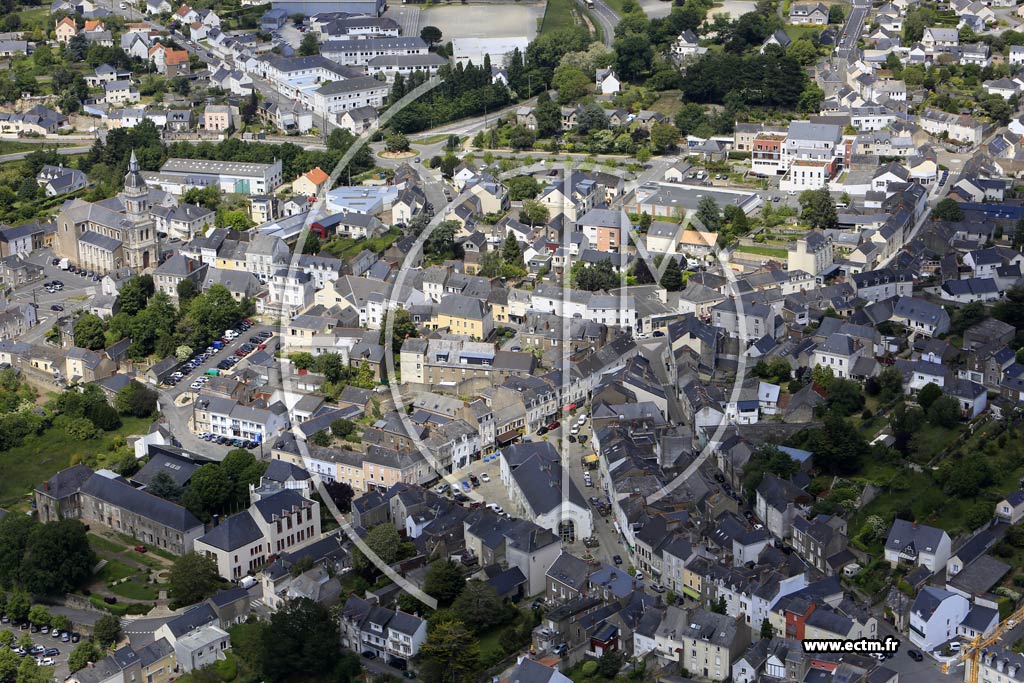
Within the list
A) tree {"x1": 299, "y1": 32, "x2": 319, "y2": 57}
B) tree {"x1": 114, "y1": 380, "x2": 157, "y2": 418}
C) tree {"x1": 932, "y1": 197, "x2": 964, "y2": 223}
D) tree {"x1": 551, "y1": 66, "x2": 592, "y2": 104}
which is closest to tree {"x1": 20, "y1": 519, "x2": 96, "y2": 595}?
tree {"x1": 114, "y1": 380, "x2": 157, "y2": 418}

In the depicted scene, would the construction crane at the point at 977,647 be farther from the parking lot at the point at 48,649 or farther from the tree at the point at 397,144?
the tree at the point at 397,144

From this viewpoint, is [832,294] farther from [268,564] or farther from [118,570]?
[118,570]

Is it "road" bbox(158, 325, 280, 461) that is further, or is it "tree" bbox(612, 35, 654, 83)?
"tree" bbox(612, 35, 654, 83)

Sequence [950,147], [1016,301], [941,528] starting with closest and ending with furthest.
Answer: [941,528] < [1016,301] < [950,147]

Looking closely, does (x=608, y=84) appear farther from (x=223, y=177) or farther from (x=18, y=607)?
(x=18, y=607)

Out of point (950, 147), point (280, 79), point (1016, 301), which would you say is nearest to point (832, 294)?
point (1016, 301)

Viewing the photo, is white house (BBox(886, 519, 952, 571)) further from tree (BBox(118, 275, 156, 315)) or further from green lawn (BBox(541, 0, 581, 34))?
green lawn (BBox(541, 0, 581, 34))
